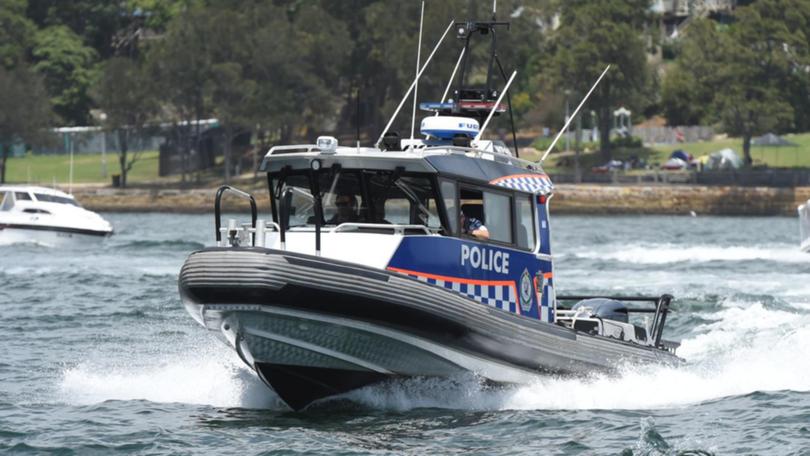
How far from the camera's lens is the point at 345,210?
15.6 metres

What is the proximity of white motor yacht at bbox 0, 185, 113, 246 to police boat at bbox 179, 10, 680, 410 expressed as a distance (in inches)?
1284

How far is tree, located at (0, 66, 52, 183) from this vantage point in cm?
9981

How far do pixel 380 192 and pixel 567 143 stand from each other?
3462 inches

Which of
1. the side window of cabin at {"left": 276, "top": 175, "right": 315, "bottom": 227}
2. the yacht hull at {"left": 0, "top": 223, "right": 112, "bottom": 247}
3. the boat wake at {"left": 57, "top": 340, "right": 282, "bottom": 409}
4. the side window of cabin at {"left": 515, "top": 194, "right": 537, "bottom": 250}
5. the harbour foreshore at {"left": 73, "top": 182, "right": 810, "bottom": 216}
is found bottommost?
the harbour foreshore at {"left": 73, "top": 182, "right": 810, "bottom": 216}

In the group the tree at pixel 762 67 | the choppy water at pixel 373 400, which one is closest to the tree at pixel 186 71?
the tree at pixel 762 67

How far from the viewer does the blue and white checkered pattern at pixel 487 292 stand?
15492 mm

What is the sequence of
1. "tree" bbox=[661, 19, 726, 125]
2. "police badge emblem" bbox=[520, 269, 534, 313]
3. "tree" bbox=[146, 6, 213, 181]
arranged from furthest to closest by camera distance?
"tree" bbox=[146, 6, 213, 181] → "tree" bbox=[661, 19, 726, 125] → "police badge emblem" bbox=[520, 269, 534, 313]

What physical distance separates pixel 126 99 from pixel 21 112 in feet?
23.1

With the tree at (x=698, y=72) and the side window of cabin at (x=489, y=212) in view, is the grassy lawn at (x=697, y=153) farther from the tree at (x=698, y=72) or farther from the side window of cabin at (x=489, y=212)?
the side window of cabin at (x=489, y=212)

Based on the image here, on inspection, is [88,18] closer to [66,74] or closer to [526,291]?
[66,74]

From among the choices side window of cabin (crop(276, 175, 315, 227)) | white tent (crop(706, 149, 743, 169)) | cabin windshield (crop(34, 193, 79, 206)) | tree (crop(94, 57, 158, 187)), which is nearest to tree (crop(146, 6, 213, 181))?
tree (crop(94, 57, 158, 187))

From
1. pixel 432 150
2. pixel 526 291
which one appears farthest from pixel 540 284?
pixel 432 150

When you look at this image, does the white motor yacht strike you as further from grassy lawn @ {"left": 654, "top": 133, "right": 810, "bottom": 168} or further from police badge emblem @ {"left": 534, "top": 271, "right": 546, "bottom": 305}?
grassy lawn @ {"left": 654, "top": 133, "right": 810, "bottom": 168}

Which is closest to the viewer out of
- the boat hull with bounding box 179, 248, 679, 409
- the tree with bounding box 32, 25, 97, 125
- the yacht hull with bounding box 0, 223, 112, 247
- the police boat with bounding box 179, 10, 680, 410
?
the boat hull with bounding box 179, 248, 679, 409
